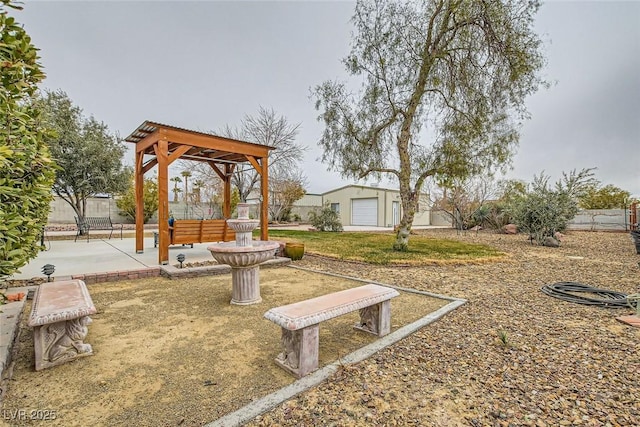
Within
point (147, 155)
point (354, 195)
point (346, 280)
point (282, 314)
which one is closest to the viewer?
point (282, 314)

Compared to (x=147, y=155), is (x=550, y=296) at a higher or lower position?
lower

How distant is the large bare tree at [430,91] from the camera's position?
7.42m

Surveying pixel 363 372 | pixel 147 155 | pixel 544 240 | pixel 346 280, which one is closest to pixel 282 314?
pixel 363 372

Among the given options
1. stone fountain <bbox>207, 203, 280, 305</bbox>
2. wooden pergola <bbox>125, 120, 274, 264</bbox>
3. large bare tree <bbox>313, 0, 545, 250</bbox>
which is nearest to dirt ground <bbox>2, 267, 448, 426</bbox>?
stone fountain <bbox>207, 203, 280, 305</bbox>

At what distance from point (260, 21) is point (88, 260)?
29.7ft

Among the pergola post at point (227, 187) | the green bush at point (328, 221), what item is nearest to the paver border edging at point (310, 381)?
the pergola post at point (227, 187)

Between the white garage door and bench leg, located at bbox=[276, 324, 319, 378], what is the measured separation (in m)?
20.5

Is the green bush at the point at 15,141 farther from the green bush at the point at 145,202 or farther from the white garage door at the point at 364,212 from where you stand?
the white garage door at the point at 364,212

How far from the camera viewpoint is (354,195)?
24047 millimetres

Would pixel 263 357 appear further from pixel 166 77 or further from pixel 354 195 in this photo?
pixel 354 195

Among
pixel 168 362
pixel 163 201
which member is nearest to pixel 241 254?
pixel 168 362

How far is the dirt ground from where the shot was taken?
175 centimetres

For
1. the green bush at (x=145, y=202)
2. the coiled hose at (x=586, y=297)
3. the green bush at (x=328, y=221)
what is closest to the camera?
the coiled hose at (x=586, y=297)

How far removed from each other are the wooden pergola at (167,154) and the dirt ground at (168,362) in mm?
2303
